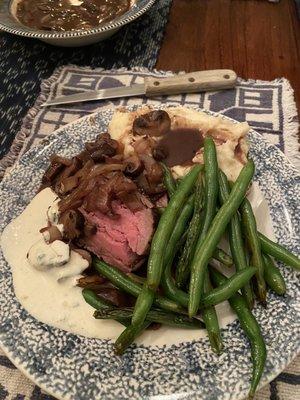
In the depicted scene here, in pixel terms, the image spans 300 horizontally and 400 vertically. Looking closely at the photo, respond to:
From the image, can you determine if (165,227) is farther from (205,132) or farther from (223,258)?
(205,132)

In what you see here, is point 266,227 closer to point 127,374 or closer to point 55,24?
point 127,374

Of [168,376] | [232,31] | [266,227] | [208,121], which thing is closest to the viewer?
[168,376]

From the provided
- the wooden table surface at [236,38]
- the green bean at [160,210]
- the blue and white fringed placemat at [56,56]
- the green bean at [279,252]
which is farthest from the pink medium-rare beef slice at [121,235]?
the wooden table surface at [236,38]

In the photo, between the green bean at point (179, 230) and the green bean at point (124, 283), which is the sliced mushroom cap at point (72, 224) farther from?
the green bean at point (179, 230)

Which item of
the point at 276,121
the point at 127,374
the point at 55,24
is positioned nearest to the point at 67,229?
the point at 127,374

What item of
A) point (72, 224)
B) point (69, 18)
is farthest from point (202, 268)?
point (69, 18)

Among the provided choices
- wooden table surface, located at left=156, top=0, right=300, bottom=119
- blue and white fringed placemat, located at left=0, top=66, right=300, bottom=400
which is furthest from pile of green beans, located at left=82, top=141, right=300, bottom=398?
wooden table surface, located at left=156, top=0, right=300, bottom=119

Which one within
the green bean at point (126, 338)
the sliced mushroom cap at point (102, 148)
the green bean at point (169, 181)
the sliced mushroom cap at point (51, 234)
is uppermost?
the sliced mushroom cap at point (102, 148)
